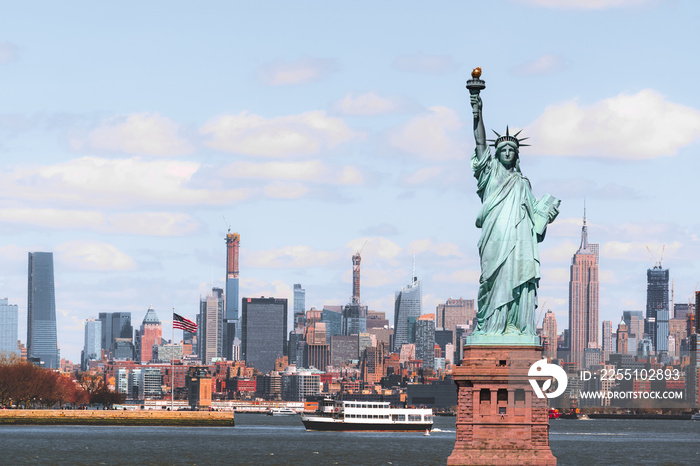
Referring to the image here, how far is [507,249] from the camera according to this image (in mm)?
64188

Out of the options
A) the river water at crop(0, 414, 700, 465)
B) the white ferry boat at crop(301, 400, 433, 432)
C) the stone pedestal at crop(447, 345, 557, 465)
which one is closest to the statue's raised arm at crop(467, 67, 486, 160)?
the stone pedestal at crop(447, 345, 557, 465)

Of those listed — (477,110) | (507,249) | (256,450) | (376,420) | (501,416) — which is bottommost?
(376,420)

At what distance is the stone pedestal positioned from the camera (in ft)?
205

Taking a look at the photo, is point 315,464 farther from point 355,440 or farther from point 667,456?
point 355,440

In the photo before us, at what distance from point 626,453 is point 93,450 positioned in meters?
48.3

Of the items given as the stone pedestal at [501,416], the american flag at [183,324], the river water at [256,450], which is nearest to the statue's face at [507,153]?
the stone pedestal at [501,416]

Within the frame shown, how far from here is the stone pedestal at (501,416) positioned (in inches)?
2454

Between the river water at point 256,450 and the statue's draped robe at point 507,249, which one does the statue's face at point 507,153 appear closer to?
the statue's draped robe at point 507,249

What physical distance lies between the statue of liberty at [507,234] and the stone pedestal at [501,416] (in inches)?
84.7

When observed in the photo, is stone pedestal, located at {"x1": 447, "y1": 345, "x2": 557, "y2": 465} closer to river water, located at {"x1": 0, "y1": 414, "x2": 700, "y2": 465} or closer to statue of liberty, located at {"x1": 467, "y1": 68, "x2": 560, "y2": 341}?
statue of liberty, located at {"x1": 467, "y1": 68, "x2": 560, "y2": 341}

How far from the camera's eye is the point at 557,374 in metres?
59.3

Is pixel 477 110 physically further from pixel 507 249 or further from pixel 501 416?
pixel 501 416

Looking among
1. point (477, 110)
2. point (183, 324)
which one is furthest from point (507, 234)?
point (183, 324)

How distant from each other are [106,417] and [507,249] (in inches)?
5433
